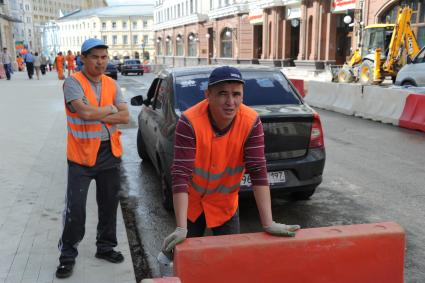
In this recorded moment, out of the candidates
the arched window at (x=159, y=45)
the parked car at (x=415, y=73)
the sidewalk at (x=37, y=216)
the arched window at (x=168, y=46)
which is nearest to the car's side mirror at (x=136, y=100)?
the sidewalk at (x=37, y=216)

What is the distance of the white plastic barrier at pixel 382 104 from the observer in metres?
11.4

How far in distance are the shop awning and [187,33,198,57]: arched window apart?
31341 millimetres

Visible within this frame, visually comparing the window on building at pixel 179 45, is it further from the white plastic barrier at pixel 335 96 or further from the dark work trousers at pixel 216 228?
the dark work trousers at pixel 216 228

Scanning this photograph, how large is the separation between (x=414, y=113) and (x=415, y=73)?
430 centimetres

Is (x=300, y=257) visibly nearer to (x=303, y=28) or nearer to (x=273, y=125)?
(x=273, y=125)

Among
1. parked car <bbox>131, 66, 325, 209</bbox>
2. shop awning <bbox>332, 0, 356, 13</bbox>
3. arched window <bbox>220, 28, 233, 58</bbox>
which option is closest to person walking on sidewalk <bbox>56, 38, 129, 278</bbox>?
parked car <bbox>131, 66, 325, 209</bbox>

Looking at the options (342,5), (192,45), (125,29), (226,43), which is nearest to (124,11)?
(125,29)

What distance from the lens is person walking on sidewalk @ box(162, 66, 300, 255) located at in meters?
2.38

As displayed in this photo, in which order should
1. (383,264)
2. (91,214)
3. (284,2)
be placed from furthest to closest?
(284,2) < (91,214) < (383,264)

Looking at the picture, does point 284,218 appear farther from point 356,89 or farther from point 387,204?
point 356,89

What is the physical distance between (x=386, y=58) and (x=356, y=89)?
784 cm

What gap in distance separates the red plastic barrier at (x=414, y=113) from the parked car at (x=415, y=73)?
3.67m

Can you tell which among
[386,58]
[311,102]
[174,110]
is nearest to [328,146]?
[174,110]

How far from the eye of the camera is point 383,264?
2.60m
